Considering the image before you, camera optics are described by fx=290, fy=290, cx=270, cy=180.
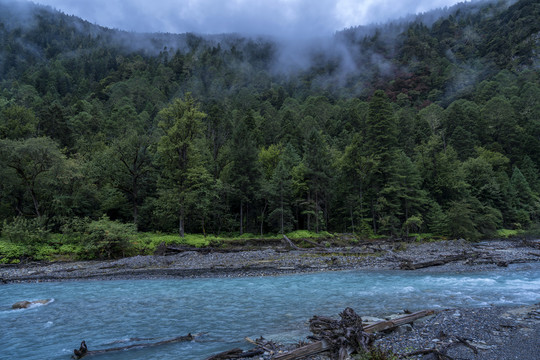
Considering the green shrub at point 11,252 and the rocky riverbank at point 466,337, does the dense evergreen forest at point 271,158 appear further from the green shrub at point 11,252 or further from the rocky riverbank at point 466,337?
the rocky riverbank at point 466,337

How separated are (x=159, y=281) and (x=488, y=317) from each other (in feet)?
60.0

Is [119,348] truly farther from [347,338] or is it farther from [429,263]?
[429,263]

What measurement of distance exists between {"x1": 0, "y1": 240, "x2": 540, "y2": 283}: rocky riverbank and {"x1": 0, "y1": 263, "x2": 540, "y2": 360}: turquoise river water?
1526 mm

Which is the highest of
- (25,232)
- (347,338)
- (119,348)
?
(25,232)

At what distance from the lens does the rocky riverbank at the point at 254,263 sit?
70.2 feet

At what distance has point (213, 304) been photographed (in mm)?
14359

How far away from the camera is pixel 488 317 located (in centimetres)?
1032

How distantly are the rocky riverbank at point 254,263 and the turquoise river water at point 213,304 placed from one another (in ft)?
5.01

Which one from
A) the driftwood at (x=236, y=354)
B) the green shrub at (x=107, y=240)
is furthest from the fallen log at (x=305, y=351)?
the green shrub at (x=107, y=240)

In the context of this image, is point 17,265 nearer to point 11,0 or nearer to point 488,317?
point 488,317

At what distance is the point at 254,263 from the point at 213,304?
9444 mm

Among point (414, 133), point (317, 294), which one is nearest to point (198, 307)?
point (317, 294)

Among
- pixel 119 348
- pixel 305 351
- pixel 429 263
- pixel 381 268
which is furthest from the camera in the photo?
pixel 429 263

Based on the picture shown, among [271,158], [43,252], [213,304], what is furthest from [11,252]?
[271,158]
